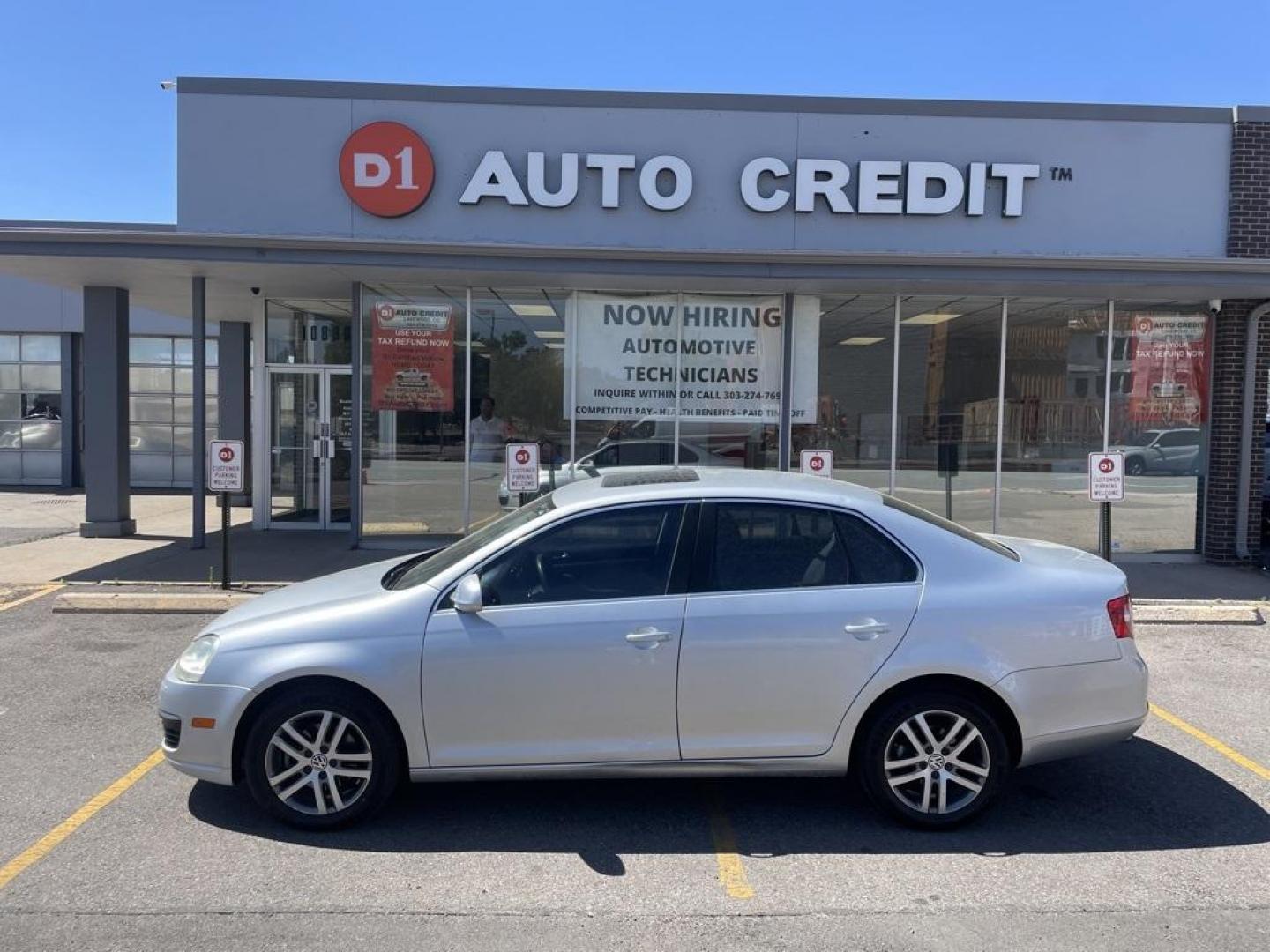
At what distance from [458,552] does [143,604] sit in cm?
527

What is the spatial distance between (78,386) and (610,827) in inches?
784

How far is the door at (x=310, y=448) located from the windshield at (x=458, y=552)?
29.9 ft

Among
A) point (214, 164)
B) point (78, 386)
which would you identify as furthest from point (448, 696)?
point (78, 386)

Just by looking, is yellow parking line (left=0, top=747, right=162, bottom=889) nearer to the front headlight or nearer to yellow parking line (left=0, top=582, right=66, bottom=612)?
the front headlight

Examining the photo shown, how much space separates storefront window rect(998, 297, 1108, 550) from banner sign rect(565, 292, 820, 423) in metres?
2.61

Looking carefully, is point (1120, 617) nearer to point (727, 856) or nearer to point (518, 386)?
point (727, 856)

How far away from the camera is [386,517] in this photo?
12.0 meters

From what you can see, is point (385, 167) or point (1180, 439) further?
point (1180, 439)

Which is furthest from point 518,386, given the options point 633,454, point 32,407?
point 32,407

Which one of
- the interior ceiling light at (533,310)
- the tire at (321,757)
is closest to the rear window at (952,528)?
the tire at (321,757)

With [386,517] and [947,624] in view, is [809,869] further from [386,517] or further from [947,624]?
[386,517]

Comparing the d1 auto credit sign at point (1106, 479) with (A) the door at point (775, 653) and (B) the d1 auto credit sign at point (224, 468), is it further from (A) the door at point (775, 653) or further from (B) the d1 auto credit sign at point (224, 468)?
(B) the d1 auto credit sign at point (224, 468)

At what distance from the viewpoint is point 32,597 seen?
362 inches

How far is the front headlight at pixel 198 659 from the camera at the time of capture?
4.31 meters
